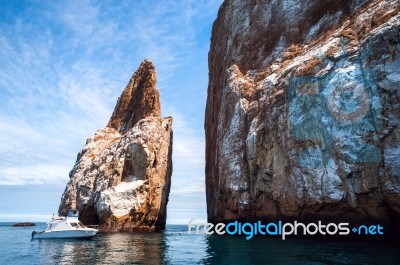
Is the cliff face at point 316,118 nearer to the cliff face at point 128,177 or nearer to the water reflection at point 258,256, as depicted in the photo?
the water reflection at point 258,256

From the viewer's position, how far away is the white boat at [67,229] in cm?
4516

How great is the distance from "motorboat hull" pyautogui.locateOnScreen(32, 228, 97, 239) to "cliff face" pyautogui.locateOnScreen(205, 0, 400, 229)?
18.3m

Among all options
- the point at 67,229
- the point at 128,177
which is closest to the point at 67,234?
the point at 67,229

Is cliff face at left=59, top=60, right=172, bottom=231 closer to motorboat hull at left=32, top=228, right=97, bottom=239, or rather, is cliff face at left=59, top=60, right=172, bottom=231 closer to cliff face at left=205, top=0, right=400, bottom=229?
motorboat hull at left=32, top=228, right=97, bottom=239

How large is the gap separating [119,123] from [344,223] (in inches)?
2263

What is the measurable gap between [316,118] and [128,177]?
35.9m

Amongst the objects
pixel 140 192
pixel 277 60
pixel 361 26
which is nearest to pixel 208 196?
pixel 140 192

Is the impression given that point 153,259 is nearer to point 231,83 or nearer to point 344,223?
point 344,223

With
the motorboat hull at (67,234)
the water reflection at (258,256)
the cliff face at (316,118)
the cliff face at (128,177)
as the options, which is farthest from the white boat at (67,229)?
the cliff face at (316,118)

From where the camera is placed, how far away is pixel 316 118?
38.8 meters

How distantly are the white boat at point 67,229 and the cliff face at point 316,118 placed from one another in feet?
61.5

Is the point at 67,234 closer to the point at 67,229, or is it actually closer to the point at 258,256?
the point at 67,229

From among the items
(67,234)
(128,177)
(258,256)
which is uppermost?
(128,177)

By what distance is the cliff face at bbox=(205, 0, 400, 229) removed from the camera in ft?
110
